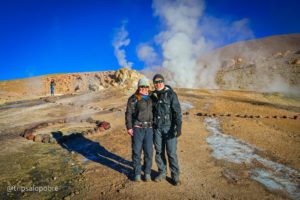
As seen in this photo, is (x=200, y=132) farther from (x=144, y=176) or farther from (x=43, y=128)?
(x=43, y=128)

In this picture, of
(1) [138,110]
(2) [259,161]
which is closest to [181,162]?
(2) [259,161]

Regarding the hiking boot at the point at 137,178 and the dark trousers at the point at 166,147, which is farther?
the hiking boot at the point at 137,178

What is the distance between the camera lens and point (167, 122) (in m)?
5.57

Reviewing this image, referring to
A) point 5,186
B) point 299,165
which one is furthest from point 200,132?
point 5,186

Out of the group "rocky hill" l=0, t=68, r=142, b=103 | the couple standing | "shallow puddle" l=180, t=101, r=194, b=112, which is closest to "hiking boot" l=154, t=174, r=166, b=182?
the couple standing

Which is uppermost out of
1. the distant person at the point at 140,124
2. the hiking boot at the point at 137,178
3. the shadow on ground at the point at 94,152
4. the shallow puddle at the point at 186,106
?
the distant person at the point at 140,124

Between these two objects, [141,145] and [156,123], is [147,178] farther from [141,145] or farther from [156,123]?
[156,123]

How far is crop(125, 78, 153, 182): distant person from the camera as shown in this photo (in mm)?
5672

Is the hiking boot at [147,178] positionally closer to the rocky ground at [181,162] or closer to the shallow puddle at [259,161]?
the rocky ground at [181,162]

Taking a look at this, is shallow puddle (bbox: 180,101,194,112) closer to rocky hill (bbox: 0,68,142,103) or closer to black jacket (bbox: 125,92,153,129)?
black jacket (bbox: 125,92,153,129)

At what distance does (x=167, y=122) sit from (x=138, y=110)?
67 centimetres

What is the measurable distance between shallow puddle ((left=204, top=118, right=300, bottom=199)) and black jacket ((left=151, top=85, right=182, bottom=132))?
85.0 inches

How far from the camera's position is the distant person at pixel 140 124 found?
Answer: 567 cm

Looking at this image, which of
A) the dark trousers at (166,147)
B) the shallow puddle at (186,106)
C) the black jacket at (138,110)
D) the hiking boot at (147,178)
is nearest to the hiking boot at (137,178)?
the hiking boot at (147,178)
